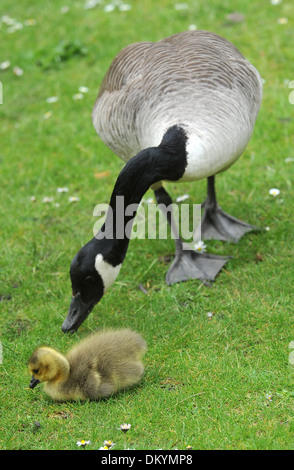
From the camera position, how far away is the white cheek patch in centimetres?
395

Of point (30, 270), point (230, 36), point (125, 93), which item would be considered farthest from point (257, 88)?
point (230, 36)

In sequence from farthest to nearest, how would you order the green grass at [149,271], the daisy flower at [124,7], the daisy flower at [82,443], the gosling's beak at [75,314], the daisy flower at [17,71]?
the daisy flower at [124,7]
the daisy flower at [17,71]
the gosling's beak at [75,314]
the green grass at [149,271]
the daisy flower at [82,443]

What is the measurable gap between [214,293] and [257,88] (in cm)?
159

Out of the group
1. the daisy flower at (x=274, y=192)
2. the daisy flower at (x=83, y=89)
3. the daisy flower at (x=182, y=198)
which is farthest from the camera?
the daisy flower at (x=83, y=89)

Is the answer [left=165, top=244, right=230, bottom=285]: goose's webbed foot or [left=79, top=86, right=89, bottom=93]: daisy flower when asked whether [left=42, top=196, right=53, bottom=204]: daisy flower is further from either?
[left=79, top=86, right=89, bottom=93]: daisy flower

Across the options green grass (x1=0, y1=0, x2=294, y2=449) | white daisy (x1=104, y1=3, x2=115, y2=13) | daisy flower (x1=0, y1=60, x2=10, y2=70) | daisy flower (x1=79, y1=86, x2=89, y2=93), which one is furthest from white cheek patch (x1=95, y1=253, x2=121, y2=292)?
white daisy (x1=104, y1=3, x2=115, y2=13)

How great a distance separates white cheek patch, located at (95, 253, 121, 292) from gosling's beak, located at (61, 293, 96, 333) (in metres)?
0.19

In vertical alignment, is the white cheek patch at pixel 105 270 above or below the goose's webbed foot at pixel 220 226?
above

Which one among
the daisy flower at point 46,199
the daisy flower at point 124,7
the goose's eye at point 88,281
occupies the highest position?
the daisy flower at point 124,7

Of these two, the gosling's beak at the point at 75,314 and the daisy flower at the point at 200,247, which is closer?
the gosling's beak at the point at 75,314

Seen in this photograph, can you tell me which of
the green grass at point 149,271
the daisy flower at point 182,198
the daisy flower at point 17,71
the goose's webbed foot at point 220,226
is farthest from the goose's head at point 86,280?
the daisy flower at point 17,71

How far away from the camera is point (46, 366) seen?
3457 mm

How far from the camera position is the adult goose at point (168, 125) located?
3932 millimetres

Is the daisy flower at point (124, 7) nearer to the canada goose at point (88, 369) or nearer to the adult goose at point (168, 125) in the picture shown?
the adult goose at point (168, 125)
